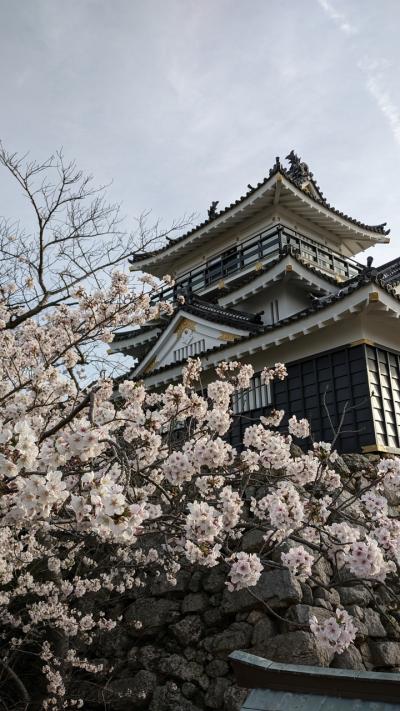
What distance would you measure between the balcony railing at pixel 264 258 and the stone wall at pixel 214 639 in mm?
9993

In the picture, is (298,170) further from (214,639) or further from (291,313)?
(214,639)

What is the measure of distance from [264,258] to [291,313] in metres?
2.20

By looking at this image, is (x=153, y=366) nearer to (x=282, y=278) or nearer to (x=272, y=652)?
(x=282, y=278)

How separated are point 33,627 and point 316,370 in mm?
6845

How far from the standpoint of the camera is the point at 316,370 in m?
10.2

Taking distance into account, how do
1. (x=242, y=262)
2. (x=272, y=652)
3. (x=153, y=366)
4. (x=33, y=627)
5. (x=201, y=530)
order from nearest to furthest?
(x=201, y=530) < (x=272, y=652) < (x=33, y=627) < (x=153, y=366) < (x=242, y=262)

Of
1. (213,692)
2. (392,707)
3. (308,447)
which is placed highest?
(308,447)

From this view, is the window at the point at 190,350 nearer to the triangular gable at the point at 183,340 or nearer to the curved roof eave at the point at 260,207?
the triangular gable at the point at 183,340

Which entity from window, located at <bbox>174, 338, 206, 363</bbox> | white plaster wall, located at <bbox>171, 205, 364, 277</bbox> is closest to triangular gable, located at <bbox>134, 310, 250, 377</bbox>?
window, located at <bbox>174, 338, 206, 363</bbox>

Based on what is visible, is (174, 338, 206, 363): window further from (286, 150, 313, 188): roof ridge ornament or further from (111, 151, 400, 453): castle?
(286, 150, 313, 188): roof ridge ornament

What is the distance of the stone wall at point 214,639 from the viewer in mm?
5508

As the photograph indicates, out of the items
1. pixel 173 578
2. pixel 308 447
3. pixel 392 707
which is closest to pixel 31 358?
pixel 173 578

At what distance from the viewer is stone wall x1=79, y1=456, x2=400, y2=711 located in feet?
18.1

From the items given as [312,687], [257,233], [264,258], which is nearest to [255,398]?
[264,258]
